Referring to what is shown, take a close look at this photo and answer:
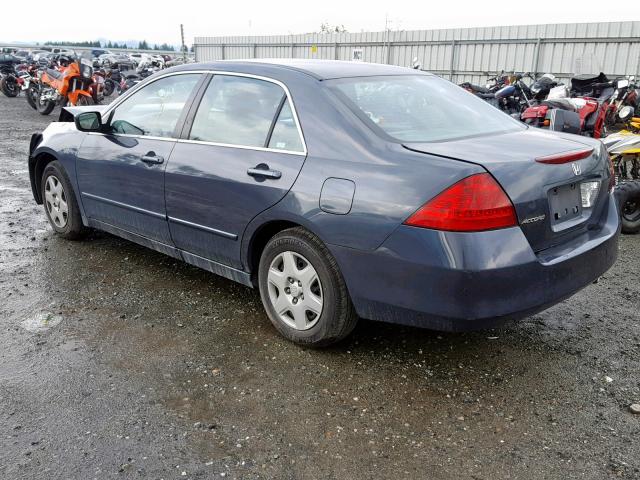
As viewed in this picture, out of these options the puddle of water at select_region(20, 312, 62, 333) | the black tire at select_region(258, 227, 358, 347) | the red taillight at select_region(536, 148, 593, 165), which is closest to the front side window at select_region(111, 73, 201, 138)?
the black tire at select_region(258, 227, 358, 347)

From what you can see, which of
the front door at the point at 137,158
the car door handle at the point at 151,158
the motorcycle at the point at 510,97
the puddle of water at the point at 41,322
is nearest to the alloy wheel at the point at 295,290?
the front door at the point at 137,158

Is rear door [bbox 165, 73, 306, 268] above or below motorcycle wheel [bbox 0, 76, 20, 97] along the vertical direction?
above

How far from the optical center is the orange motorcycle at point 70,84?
15719 millimetres

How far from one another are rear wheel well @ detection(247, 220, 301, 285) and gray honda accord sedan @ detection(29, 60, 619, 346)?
1 cm

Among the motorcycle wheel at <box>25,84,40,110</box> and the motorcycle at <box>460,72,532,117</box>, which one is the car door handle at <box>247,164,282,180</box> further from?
the motorcycle wheel at <box>25,84,40,110</box>

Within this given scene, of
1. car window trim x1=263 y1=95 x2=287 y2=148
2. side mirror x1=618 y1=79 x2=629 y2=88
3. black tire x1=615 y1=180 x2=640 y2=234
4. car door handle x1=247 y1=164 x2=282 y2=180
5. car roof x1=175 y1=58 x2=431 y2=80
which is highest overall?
car roof x1=175 y1=58 x2=431 y2=80

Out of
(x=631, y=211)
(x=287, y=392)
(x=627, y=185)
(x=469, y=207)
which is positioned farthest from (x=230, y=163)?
(x=631, y=211)

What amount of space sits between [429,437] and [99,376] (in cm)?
174

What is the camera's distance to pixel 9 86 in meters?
22.7

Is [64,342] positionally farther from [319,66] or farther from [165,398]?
[319,66]

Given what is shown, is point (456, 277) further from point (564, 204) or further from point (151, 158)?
point (151, 158)

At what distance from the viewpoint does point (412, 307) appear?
291cm

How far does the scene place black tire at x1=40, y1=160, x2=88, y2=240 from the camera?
517cm

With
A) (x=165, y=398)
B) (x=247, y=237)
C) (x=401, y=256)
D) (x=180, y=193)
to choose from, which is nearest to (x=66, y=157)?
(x=180, y=193)
